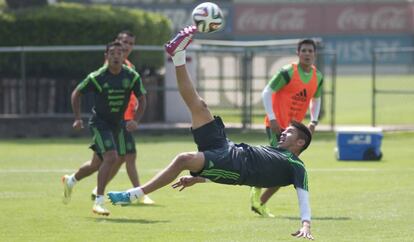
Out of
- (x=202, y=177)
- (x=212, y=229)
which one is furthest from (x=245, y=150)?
(x=212, y=229)

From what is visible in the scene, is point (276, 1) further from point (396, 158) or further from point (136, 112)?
point (136, 112)

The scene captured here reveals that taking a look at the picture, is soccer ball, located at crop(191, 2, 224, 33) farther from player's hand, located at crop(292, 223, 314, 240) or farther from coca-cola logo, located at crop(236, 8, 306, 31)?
coca-cola logo, located at crop(236, 8, 306, 31)

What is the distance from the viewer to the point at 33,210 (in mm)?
14828

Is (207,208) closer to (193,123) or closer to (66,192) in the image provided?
(66,192)

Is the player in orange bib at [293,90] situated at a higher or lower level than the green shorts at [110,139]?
higher

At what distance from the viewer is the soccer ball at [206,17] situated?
11.8 meters

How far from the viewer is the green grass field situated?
41.2ft

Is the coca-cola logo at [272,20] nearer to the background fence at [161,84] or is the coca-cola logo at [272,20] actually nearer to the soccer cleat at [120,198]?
the background fence at [161,84]

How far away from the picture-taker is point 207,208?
15.2 meters

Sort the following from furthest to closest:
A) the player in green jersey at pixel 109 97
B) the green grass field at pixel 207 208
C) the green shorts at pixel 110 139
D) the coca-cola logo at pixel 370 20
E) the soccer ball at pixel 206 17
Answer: the coca-cola logo at pixel 370 20
the player in green jersey at pixel 109 97
the green shorts at pixel 110 139
the green grass field at pixel 207 208
the soccer ball at pixel 206 17

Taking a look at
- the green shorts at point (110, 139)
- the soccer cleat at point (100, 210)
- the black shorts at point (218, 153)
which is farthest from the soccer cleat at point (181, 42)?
the green shorts at point (110, 139)

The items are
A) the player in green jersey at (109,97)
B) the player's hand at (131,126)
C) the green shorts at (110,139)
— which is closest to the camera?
the green shorts at (110,139)

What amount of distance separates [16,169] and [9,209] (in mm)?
5846

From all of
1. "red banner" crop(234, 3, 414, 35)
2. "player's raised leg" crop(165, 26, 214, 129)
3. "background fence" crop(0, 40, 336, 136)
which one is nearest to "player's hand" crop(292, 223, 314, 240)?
"player's raised leg" crop(165, 26, 214, 129)
